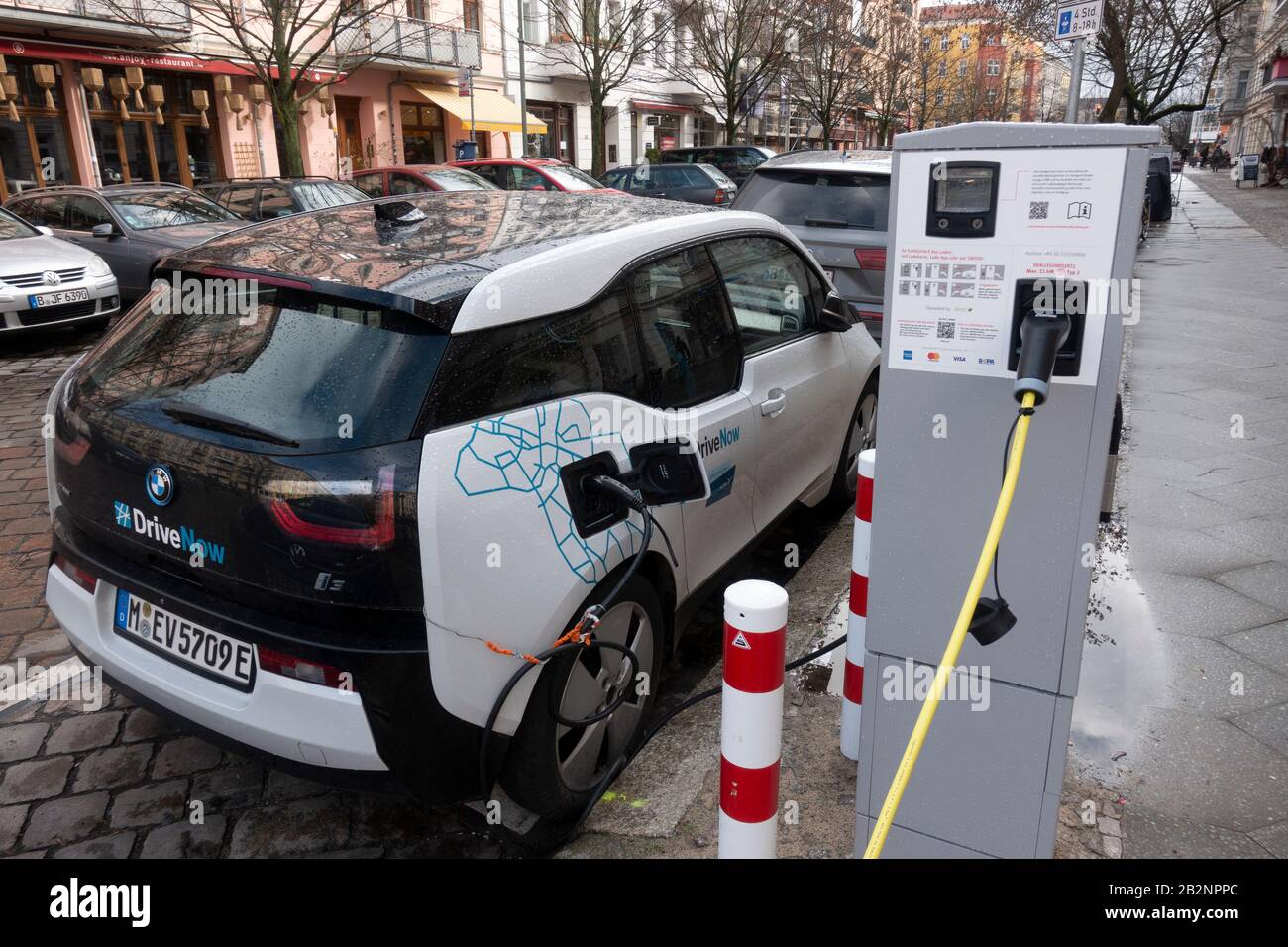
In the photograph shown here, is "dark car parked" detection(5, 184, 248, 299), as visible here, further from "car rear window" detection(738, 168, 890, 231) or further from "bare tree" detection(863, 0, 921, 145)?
"bare tree" detection(863, 0, 921, 145)

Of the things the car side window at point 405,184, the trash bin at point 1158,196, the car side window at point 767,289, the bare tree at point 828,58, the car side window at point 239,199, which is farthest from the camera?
the bare tree at point 828,58

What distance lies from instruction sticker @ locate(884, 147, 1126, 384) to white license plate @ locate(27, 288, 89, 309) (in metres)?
9.17

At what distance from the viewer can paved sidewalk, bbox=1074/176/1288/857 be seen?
109 inches

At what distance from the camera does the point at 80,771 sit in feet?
9.72

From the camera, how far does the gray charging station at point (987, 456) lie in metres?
1.86

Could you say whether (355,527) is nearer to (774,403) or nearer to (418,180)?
(774,403)

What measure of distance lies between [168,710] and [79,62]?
22326 millimetres

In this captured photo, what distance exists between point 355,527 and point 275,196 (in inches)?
488

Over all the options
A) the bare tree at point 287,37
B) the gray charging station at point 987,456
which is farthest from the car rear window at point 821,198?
the bare tree at point 287,37

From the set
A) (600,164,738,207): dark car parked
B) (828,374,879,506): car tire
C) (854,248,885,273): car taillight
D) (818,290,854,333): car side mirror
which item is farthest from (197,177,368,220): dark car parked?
(818,290,854,333): car side mirror

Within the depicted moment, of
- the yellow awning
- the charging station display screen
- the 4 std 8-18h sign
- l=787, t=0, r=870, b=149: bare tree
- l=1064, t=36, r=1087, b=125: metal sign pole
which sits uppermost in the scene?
l=787, t=0, r=870, b=149: bare tree

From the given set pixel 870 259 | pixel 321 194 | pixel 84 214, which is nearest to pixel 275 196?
pixel 321 194

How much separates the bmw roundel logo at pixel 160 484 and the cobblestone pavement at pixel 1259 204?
65.4 feet

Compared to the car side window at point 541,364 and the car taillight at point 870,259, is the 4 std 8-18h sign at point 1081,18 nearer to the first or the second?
the car taillight at point 870,259
